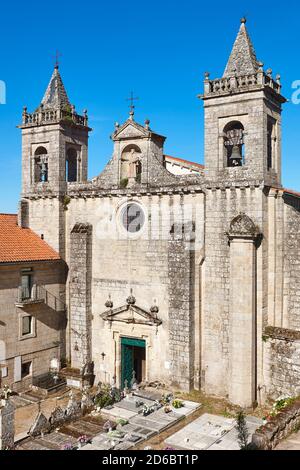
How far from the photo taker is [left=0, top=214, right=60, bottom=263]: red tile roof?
80.8 feet

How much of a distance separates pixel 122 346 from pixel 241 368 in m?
7.37

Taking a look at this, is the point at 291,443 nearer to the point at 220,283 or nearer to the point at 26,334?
the point at 220,283

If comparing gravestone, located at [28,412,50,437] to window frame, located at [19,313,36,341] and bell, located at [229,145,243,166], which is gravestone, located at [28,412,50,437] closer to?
window frame, located at [19,313,36,341]

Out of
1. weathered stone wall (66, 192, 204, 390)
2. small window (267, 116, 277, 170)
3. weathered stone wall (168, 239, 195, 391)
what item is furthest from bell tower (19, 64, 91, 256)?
small window (267, 116, 277, 170)

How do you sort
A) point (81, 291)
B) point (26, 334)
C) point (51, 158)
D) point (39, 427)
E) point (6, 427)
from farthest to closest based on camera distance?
point (51, 158) < point (81, 291) < point (26, 334) < point (39, 427) < point (6, 427)

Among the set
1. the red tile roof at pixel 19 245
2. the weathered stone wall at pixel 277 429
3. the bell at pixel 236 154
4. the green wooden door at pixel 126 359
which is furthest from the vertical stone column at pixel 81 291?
the weathered stone wall at pixel 277 429

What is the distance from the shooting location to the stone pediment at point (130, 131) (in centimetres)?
2433

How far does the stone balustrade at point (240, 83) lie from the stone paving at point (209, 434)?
1496cm

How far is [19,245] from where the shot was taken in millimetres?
25844

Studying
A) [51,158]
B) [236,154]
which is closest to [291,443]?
[236,154]

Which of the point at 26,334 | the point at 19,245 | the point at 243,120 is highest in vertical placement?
the point at 243,120

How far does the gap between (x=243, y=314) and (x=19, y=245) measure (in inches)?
520

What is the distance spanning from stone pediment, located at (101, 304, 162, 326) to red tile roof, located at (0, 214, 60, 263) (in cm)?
481
